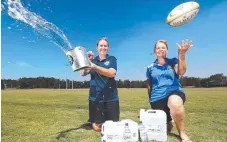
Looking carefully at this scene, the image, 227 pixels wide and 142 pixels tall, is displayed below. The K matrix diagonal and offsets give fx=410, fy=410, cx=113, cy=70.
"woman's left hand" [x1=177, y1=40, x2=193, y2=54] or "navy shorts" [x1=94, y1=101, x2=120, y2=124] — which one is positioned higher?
"woman's left hand" [x1=177, y1=40, x2=193, y2=54]

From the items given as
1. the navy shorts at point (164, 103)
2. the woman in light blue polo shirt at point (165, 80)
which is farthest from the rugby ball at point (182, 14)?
the navy shorts at point (164, 103)

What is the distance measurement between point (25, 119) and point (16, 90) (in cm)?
1748

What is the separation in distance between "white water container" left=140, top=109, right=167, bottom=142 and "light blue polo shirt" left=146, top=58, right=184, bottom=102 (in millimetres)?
312

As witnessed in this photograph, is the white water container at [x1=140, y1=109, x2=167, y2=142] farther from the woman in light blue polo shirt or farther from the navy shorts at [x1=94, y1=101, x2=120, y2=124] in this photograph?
the navy shorts at [x1=94, y1=101, x2=120, y2=124]

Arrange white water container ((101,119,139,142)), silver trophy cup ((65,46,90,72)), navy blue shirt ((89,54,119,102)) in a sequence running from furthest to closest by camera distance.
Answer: navy blue shirt ((89,54,119,102)) → silver trophy cup ((65,46,90,72)) → white water container ((101,119,139,142))

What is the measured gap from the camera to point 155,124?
14.2ft

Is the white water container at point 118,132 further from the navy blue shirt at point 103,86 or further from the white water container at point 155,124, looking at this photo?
the navy blue shirt at point 103,86

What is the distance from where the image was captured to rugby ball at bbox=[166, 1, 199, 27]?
17.4 feet

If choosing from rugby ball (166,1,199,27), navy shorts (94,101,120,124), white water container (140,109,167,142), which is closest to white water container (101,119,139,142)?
white water container (140,109,167,142)

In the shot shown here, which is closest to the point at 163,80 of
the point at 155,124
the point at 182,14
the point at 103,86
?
the point at 155,124

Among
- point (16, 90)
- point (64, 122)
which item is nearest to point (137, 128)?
point (64, 122)

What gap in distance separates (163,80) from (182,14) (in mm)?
1147

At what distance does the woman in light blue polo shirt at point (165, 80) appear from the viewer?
439 cm

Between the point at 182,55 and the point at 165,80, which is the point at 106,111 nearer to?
the point at 165,80
